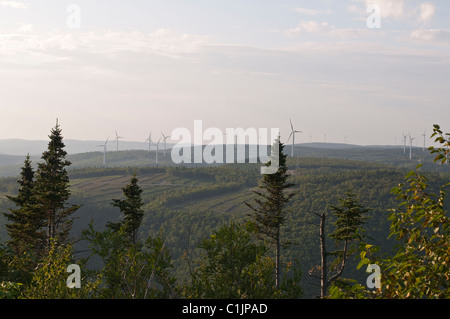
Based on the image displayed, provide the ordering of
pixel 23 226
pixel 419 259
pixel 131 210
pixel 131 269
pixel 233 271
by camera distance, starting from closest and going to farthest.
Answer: pixel 419 259 < pixel 131 269 < pixel 233 271 < pixel 23 226 < pixel 131 210

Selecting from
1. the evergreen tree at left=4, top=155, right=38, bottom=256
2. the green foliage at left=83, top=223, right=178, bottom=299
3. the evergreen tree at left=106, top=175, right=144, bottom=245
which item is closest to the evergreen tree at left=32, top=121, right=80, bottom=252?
the evergreen tree at left=4, top=155, right=38, bottom=256

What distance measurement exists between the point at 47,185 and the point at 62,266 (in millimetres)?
39947

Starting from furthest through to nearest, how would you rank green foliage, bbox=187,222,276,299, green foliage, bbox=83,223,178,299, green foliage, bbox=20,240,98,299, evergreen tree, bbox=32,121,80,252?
evergreen tree, bbox=32,121,80,252 → green foliage, bbox=187,222,276,299 → green foliage, bbox=83,223,178,299 → green foliage, bbox=20,240,98,299

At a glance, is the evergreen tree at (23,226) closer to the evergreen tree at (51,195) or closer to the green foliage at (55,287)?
the evergreen tree at (51,195)

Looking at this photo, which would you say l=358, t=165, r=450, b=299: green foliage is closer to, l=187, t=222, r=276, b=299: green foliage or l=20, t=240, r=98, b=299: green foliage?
l=20, t=240, r=98, b=299: green foliage

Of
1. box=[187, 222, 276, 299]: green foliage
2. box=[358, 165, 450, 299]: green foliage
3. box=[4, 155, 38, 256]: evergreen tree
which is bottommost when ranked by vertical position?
box=[4, 155, 38, 256]: evergreen tree

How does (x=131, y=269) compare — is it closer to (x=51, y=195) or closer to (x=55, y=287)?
(x=55, y=287)

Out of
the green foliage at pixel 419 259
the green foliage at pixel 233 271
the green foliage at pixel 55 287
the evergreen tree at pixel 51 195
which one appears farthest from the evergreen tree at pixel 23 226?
the green foliage at pixel 419 259

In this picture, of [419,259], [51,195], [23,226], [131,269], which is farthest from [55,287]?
[23,226]
